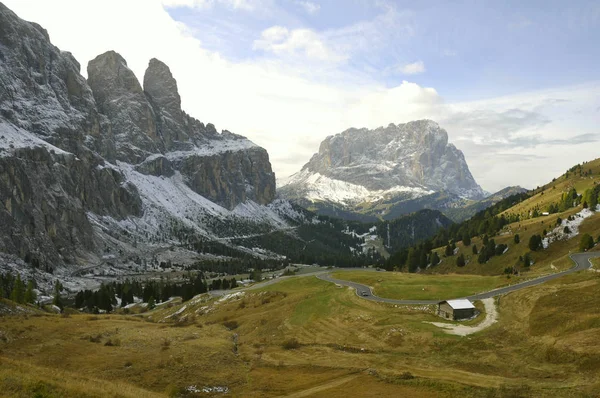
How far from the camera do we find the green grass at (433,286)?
7231 centimetres

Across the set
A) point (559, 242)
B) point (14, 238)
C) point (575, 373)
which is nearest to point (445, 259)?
point (559, 242)

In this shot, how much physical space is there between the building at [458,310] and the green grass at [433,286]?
377 inches

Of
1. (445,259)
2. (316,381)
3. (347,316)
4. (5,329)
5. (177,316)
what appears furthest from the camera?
(445,259)

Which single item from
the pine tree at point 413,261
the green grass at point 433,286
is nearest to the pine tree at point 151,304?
the green grass at point 433,286

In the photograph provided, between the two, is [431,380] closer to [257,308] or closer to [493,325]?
[493,325]

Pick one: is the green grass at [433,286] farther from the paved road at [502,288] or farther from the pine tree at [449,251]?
the pine tree at [449,251]

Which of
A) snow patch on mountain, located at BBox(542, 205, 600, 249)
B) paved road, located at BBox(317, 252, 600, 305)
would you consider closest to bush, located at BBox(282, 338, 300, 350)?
paved road, located at BBox(317, 252, 600, 305)

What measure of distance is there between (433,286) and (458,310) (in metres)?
20.8

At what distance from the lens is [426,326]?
56.6m

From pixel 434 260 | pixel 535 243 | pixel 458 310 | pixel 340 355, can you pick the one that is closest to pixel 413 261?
pixel 434 260

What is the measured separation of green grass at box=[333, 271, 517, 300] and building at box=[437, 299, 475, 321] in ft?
31.4

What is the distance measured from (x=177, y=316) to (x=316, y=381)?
74824mm

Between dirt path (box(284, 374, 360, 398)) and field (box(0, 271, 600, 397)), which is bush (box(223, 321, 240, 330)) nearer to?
field (box(0, 271, 600, 397))

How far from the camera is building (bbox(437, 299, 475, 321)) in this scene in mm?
58750
